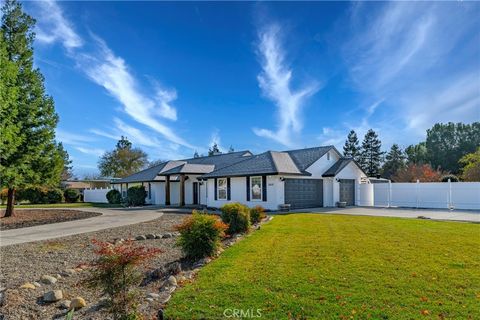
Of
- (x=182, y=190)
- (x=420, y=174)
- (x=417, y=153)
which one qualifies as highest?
(x=417, y=153)

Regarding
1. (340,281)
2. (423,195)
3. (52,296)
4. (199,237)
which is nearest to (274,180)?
(423,195)

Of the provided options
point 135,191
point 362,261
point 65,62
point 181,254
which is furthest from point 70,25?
point 135,191

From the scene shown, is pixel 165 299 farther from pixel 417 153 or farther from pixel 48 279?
pixel 417 153

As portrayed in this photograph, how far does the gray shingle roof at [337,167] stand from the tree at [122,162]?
3898 centimetres

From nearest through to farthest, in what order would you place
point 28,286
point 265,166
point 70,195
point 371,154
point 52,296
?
point 52,296 < point 28,286 < point 265,166 < point 70,195 < point 371,154

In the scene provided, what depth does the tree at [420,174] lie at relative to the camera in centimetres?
3641

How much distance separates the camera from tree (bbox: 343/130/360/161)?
1963 inches

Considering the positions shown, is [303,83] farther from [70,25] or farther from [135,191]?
[135,191]

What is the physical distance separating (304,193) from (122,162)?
1594 inches

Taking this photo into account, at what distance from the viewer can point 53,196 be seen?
3581 centimetres

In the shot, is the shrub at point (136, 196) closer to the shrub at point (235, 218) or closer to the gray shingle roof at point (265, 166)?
the gray shingle roof at point (265, 166)

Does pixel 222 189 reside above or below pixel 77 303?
above

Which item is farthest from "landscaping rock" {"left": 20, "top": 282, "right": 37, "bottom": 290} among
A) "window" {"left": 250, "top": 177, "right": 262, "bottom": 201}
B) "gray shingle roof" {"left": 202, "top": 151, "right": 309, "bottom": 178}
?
"window" {"left": 250, "top": 177, "right": 262, "bottom": 201}

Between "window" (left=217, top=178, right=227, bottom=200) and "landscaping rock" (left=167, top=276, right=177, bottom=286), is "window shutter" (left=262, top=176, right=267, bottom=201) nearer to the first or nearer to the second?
"window" (left=217, top=178, right=227, bottom=200)
